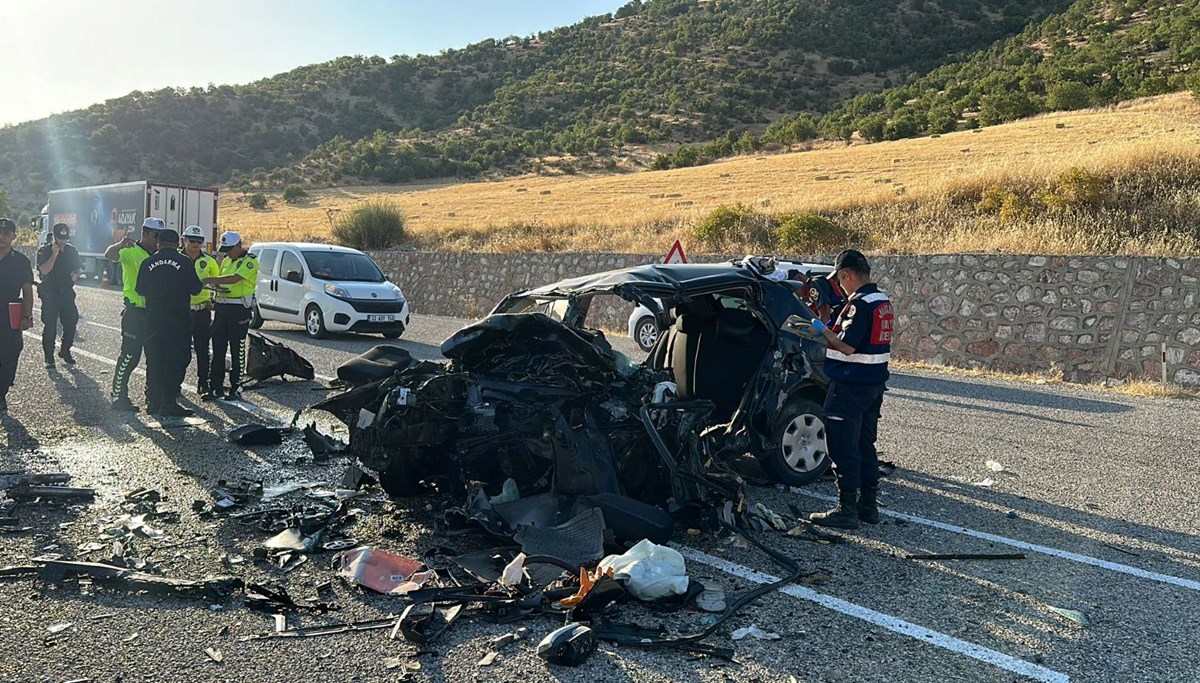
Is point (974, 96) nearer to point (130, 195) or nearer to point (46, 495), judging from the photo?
point (130, 195)

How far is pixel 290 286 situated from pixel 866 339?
43.4 ft

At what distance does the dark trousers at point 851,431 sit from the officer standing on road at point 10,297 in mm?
7220

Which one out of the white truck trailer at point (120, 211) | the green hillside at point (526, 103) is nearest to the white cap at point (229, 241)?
the white truck trailer at point (120, 211)

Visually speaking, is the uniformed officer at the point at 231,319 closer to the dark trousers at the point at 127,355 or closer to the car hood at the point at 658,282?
the dark trousers at the point at 127,355

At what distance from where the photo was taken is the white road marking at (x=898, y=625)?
3.70 m

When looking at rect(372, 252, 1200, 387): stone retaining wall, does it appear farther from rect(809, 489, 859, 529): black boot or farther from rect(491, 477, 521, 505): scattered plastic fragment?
rect(491, 477, 521, 505): scattered plastic fragment

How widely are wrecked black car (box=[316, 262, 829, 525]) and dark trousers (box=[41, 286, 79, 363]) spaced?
780 cm

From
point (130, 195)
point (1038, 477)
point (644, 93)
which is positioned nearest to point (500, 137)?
point (644, 93)

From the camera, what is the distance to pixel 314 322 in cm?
1620

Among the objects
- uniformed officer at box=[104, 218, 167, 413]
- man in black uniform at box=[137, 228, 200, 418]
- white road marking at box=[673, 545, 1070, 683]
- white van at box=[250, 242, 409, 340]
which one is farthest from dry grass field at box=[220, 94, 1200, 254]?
uniformed officer at box=[104, 218, 167, 413]

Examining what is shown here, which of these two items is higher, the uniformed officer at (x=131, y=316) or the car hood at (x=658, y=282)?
the car hood at (x=658, y=282)

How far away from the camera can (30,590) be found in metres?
4.39

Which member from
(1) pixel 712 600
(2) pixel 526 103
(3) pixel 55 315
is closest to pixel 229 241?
(3) pixel 55 315

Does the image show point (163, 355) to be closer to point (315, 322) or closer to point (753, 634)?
point (753, 634)
